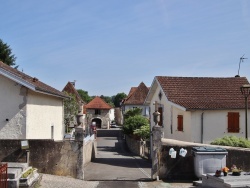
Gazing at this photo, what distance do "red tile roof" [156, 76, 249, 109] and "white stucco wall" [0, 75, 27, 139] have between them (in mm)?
10010

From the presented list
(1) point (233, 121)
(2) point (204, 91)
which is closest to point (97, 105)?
(2) point (204, 91)

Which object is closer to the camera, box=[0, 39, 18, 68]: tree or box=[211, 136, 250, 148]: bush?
box=[211, 136, 250, 148]: bush

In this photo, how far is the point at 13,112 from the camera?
17453 mm

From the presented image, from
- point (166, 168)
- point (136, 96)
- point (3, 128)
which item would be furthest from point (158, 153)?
point (136, 96)

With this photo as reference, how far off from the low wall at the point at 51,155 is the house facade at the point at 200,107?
6938 mm

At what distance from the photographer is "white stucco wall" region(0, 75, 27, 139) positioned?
17.4 meters

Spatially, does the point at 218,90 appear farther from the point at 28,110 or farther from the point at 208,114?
the point at 28,110

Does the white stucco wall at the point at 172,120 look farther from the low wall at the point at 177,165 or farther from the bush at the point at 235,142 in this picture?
the low wall at the point at 177,165

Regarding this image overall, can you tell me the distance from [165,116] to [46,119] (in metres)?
9.13

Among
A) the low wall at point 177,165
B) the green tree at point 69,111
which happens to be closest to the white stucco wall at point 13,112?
the low wall at point 177,165

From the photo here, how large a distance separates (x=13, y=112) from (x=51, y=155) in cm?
339

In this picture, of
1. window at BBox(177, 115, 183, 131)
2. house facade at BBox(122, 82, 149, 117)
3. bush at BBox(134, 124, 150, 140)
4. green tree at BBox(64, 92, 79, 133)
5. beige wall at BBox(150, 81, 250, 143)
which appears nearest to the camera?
beige wall at BBox(150, 81, 250, 143)

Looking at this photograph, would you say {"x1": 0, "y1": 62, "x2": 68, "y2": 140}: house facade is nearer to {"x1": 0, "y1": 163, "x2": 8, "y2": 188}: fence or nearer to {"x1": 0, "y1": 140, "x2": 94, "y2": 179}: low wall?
{"x1": 0, "y1": 140, "x2": 94, "y2": 179}: low wall

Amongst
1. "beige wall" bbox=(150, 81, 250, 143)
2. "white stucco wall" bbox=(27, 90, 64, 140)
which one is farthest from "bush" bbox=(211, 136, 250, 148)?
"white stucco wall" bbox=(27, 90, 64, 140)
